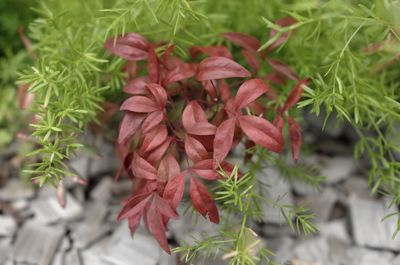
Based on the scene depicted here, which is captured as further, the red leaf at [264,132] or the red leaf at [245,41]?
the red leaf at [245,41]

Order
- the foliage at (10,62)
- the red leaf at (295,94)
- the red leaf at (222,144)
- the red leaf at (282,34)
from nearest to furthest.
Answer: the red leaf at (222,144) → the red leaf at (295,94) → the red leaf at (282,34) → the foliage at (10,62)

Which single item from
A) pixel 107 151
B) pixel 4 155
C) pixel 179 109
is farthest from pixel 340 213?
pixel 4 155

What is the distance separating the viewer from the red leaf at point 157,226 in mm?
985

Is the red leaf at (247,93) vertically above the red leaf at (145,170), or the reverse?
the red leaf at (247,93)

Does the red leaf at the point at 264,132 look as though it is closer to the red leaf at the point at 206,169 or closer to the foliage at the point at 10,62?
the red leaf at the point at 206,169

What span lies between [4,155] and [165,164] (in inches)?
30.9

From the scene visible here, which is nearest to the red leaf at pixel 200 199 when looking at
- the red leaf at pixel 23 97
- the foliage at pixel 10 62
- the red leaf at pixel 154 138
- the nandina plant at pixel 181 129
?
the nandina plant at pixel 181 129

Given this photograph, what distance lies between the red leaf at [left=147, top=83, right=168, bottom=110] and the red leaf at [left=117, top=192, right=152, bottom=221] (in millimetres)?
188

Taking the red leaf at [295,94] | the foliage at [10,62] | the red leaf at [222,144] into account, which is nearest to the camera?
the red leaf at [222,144]

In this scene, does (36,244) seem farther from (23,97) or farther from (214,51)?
(214,51)

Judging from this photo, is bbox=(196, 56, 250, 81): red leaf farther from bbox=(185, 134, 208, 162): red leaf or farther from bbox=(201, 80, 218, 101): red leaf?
bbox=(185, 134, 208, 162): red leaf

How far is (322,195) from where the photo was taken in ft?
4.78

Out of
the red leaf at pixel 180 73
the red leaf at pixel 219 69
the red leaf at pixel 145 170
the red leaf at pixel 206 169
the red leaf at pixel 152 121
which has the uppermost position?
the red leaf at pixel 219 69

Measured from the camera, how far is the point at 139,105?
1005 millimetres
